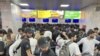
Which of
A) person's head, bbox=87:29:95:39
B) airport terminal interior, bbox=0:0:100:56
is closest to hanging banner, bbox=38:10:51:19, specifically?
airport terminal interior, bbox=0:0:100:56

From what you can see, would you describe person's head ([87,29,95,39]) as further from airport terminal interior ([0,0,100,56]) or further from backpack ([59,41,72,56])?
backpack ([59,41,72,56])

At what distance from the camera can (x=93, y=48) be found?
5688 mm

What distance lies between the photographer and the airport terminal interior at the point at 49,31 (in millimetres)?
4641

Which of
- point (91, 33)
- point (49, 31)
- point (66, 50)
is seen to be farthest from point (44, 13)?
point (66, 50)

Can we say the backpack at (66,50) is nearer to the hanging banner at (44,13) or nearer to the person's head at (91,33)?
the person's head at (91,33)

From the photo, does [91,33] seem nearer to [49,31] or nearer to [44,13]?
[49,31]

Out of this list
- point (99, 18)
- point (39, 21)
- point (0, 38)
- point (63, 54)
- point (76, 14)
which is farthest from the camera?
point (39, 21)

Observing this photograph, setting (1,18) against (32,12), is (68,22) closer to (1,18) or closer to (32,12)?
(32,12)

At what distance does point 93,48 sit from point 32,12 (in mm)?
17530

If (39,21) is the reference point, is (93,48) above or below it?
above

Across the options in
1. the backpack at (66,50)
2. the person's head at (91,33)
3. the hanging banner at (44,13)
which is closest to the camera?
the backpack at (66,50)

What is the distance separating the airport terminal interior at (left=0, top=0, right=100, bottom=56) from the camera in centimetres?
464

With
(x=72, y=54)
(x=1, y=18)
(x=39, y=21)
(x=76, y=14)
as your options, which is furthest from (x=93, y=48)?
(x=39, y=21)

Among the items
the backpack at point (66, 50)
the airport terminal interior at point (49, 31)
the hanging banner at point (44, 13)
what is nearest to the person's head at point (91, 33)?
the airport terminal interior at point (49, 31)
